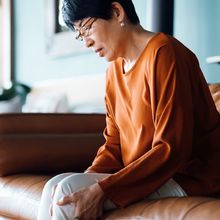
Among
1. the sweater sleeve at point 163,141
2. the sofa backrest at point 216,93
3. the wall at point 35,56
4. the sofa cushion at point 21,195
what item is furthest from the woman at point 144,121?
the wall at point 35,56

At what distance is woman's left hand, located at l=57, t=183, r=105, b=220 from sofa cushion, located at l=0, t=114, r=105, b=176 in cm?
71

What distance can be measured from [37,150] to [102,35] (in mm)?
672

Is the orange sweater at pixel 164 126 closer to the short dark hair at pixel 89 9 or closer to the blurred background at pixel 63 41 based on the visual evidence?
the short dark hair at pixel 89 9

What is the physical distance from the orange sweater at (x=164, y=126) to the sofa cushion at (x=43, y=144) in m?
0.52

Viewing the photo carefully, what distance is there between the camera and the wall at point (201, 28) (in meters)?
2.40

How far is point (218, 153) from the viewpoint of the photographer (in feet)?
4.63

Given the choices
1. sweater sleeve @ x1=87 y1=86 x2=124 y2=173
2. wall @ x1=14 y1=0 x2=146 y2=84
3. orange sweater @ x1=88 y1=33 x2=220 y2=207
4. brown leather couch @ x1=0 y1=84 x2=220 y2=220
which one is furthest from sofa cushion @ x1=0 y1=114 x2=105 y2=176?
wall @ x1=14 y1=0 x2=146 y2=84

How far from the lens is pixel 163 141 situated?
1294 millimetres

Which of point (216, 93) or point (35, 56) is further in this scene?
point (35, 56)

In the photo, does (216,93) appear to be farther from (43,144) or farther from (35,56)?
(35,56)

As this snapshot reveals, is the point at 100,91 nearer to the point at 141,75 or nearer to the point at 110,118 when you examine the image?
the point at 110,118

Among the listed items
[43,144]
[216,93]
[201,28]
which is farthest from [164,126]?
[201,28]

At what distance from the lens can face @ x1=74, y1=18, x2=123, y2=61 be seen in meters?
1.45

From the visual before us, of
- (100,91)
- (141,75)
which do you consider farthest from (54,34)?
→ (141,75)
